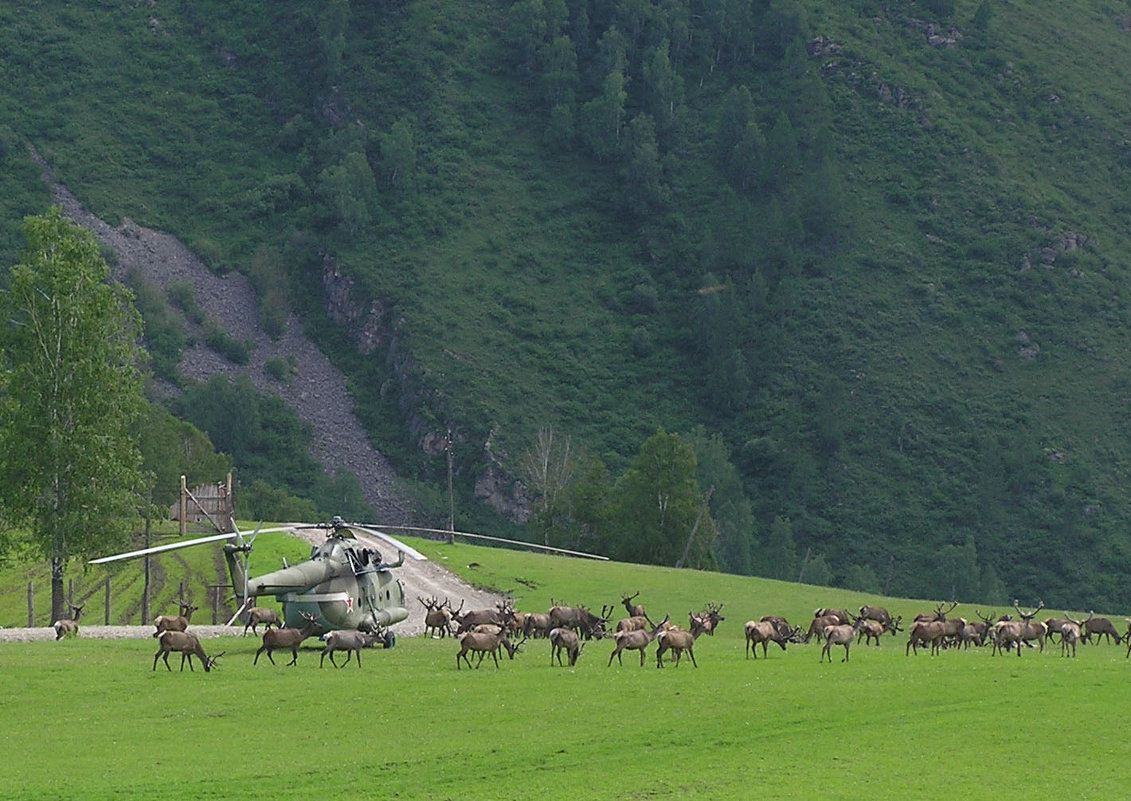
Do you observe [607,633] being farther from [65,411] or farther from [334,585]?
[65,411]

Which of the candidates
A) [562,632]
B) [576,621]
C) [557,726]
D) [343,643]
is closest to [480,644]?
[562,632]

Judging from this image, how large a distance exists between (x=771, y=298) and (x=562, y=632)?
440 feet

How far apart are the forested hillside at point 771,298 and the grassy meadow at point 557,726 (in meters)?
82.3

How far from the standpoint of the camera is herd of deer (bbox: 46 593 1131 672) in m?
41.3

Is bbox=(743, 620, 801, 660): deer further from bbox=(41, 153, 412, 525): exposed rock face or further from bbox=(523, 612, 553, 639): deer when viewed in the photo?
bbox=(41, 153, 412, 525): exposed rock face

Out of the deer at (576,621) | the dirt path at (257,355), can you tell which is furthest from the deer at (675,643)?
the dirt path at (257,355)

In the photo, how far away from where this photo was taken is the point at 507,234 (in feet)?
610

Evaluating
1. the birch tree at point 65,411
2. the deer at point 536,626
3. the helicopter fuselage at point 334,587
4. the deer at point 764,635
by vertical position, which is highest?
the birch tree at point 65,411

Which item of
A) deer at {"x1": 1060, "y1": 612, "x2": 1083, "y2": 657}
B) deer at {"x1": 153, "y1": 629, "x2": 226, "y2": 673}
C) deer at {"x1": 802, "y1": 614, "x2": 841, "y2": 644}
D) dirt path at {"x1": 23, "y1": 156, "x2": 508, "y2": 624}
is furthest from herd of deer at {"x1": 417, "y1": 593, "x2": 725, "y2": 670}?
dirt path at {"x1": 23, "y1": 156, "x2": 508, "y2": 624}

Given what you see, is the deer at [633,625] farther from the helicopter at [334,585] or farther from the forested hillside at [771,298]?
the forested hillside at [771,298]

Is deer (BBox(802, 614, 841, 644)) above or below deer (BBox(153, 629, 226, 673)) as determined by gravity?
below

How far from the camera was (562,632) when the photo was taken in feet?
137

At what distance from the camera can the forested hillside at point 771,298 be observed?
140625mm

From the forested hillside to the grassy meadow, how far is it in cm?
8226
